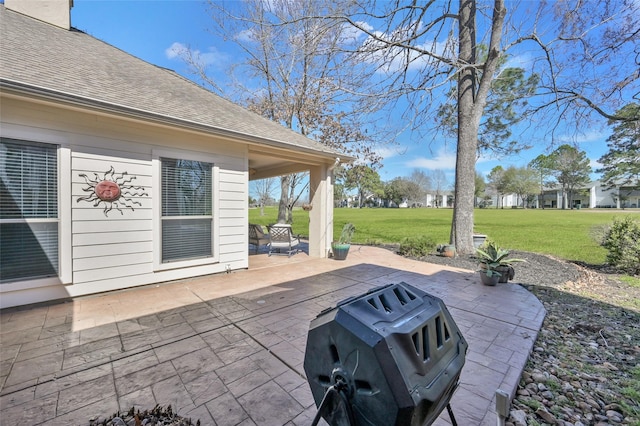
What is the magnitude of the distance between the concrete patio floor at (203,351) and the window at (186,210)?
0.64m

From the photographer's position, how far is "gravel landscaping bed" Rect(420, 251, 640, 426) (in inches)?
77.9

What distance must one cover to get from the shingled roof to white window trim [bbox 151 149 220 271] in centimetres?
64

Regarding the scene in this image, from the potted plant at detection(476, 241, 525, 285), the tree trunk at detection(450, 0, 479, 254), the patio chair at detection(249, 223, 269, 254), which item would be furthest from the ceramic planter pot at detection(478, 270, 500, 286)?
the patio chair at detection(249, 223, 269, 254)

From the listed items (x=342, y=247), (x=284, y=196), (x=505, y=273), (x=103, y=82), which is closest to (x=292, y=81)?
(x=284, y=196)

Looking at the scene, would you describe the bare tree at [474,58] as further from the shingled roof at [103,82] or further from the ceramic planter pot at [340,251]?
the shingled roof at [103,82]

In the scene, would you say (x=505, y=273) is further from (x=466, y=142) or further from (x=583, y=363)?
(x=466, y=142)

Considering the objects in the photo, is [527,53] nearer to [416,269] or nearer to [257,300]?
[416,269]

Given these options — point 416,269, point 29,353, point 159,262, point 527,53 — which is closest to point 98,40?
point 159,262

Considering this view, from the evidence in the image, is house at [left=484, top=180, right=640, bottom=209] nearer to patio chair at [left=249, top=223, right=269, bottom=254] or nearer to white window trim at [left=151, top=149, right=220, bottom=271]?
patio chair at [left=249, top=223, right=269, bottom=254]

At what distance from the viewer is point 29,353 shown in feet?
8.59

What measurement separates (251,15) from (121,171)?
7807mm

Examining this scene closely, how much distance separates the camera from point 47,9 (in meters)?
6.12

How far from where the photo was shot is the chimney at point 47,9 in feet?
19.4

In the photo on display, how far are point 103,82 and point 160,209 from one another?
2.19 metres
